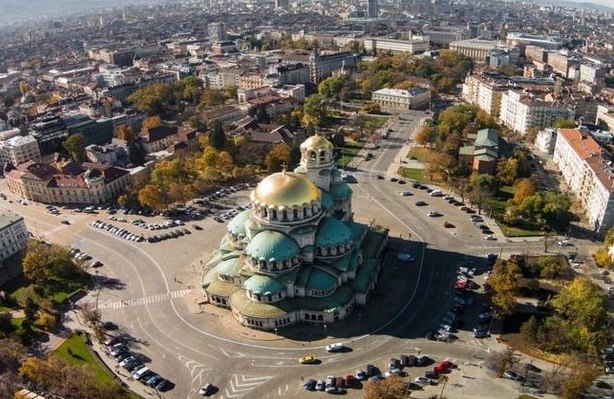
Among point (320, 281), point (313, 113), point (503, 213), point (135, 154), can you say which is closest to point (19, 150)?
point (135, 154)

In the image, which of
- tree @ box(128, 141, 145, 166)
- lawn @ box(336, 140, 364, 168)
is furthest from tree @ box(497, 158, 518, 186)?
tree @ box(128, 141, 145, 166)

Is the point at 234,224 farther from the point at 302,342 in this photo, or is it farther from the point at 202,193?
the point at 202,193

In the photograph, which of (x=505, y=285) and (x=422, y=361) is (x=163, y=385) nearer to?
(x=422, y=361)

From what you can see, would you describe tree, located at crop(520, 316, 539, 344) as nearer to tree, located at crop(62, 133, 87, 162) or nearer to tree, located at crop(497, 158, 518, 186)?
tree, located at crop(497, 158, 518, 186)

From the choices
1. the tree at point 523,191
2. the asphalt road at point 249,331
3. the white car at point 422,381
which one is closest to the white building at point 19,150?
the asphalt road at point 249,331

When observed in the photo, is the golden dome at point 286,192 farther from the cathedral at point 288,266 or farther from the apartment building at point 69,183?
the apartment building at point 69,183

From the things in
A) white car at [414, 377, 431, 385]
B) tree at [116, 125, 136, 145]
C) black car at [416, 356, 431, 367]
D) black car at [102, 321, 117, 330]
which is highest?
tree at [116, 125, 136, 145]
